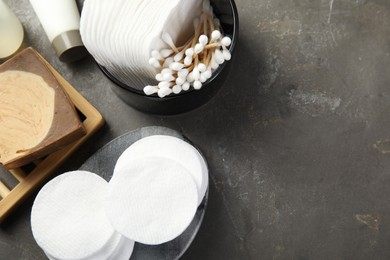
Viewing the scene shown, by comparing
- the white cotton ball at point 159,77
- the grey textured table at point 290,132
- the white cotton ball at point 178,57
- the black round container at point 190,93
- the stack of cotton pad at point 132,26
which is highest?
the stack of cotton pad at point 132,26

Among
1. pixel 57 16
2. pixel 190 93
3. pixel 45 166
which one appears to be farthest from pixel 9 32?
pixel 190 93

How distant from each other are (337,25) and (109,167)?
444mm

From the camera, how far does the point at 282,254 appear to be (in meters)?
0.84

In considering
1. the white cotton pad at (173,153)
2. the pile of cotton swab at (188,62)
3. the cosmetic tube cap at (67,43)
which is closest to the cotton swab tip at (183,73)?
the pile of cotton swab at (188,62)

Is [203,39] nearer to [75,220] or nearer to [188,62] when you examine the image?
[188,62]

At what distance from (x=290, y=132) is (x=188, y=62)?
25 cm

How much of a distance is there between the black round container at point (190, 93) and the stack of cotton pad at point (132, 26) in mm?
33

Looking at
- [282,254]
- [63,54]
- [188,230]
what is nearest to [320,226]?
[282,254]

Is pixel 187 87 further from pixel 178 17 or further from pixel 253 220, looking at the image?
pixel 253 220

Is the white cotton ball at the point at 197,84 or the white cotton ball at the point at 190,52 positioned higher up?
the white cotton ball at the point at 190,52

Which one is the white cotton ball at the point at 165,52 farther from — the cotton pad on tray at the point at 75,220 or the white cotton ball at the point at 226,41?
the cotton pad on tray at the point at 75,220

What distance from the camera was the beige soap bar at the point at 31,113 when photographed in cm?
Answer: 77

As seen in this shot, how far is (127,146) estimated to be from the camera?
33.1 inches

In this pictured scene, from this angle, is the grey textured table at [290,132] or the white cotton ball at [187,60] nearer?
the white cotton ball at [187,60]
